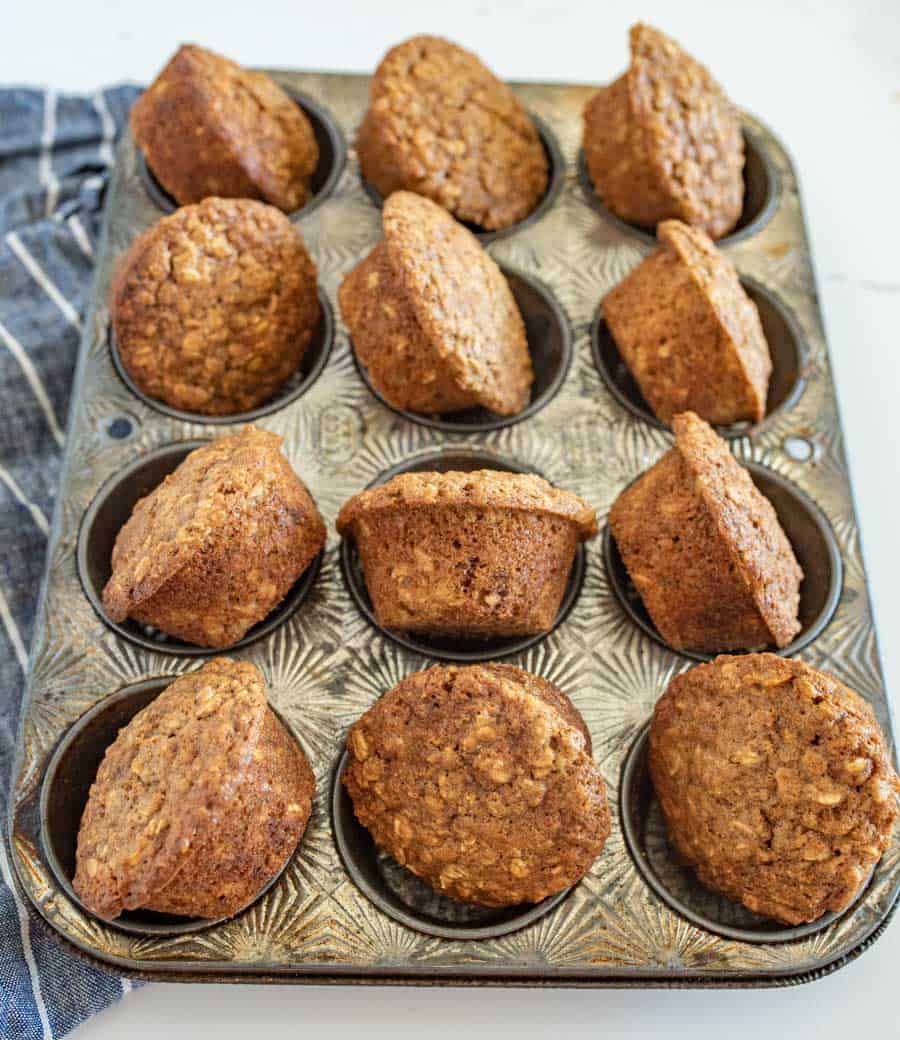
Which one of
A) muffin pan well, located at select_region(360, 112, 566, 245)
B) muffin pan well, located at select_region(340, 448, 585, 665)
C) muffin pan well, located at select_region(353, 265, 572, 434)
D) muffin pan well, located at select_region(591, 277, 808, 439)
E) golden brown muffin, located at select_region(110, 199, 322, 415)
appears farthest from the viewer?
muffin pan well, located at select_region(360, 112, 566, 245)

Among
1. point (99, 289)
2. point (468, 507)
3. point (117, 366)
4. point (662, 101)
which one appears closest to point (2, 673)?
point (117, 366)

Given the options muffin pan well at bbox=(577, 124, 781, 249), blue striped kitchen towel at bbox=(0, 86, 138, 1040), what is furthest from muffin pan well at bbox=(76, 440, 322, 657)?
muffin pan well at bbox=(577, 124, 781, 249)

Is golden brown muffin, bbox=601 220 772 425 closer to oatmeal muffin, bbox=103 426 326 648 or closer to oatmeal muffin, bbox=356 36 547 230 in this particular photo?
oatmeal muffin, bbox=356 36 547 230

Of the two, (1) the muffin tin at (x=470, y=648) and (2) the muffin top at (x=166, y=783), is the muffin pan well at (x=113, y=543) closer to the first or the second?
(1) the muffin tin at (x=470, y=648)

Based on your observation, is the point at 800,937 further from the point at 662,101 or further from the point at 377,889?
the point at 662,101

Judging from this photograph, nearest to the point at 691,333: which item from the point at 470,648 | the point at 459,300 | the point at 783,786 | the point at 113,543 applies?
the point at 459,300

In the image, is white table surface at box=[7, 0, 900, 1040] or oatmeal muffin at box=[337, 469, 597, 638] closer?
oatmeal muffin at box=[337, 469, 597, 638]

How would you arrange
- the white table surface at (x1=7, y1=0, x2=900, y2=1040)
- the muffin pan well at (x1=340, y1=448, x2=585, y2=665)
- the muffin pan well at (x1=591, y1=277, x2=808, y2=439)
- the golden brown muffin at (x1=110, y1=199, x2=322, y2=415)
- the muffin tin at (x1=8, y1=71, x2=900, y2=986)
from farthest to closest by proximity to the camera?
the white table surface at (x1=7, y1=0, x2=900, y2=1040) → the muffin pan well at (x1=591, y1=277, x2=808, y2=439) → the golden brown muffin at (x1=110, y1=199, x2=322, y2=415) → the muffin pan well at (x1=340, y1=448, x2=585, y2=665) → the muffin tin at (x1=8, y1=71, x2=900, y2=986)
